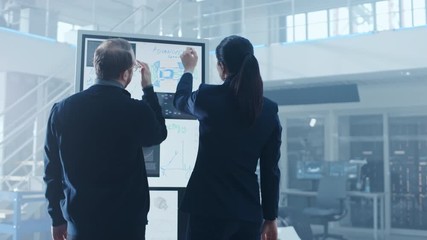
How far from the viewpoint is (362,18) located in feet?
22.4

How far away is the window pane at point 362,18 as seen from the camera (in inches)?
265

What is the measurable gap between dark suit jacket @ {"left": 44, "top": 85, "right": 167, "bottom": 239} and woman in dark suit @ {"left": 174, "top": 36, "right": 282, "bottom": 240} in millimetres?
179

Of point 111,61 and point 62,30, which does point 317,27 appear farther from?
point 111,61

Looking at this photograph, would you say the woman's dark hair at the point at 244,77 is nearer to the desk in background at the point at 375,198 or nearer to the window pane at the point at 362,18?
the window pane at the point at 362,18

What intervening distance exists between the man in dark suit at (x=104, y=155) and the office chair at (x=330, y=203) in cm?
522

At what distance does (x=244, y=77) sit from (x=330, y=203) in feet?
17.7

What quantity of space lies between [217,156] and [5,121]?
6.02 metres

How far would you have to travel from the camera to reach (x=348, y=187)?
7766 millimetres

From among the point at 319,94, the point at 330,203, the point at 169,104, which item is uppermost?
→ the point at 319,94

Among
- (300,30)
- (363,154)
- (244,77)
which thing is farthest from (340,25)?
(244,77)

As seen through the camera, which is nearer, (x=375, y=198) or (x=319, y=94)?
(x=375, y=198)

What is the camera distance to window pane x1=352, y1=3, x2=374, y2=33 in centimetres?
672

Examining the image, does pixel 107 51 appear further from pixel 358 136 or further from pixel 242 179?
pixel 358 136

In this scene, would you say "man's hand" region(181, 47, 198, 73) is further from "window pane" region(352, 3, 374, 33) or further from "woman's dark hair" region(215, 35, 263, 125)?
"window pane" region(352, 3, 374, 33)
